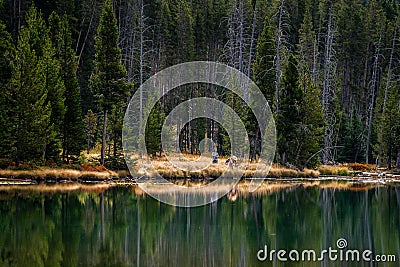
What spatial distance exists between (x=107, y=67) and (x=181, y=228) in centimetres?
2466

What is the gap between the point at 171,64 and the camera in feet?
226

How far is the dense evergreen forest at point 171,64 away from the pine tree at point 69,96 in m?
0.07

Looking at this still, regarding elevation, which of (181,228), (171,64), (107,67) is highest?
(171,64)

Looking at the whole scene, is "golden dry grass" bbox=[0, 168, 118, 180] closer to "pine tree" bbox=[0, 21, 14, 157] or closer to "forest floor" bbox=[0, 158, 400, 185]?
"forest floor" bbox=[0, 158, 400, 185]

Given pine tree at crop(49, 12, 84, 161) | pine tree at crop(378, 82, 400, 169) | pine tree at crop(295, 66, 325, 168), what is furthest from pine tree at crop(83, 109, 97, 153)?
pine tree at crop(378, 82, 400, 169)

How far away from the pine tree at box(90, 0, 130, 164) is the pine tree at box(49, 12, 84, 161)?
5.24ft

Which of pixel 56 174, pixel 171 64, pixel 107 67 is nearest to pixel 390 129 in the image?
pixel 107 67

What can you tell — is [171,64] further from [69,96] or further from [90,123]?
[69,96]

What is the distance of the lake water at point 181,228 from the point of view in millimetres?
14984

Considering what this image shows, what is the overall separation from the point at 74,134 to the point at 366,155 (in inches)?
1118

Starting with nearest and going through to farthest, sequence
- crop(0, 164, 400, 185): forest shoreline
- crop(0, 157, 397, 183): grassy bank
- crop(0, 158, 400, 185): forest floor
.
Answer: crop(0, 164, 400, 185): forest shoreline → crop(0, 158, 400, 185): forest floor → crop(0, 157, 397, 183): grassy bank

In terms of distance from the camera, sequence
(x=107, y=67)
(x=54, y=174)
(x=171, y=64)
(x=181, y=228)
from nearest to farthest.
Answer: (x=181, y=228) → (x=54, y=174) → (x=107, y=67) → (x=171, y=64)

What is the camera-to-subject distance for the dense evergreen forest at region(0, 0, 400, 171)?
3894cm

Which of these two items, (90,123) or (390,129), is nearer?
(90,123)
